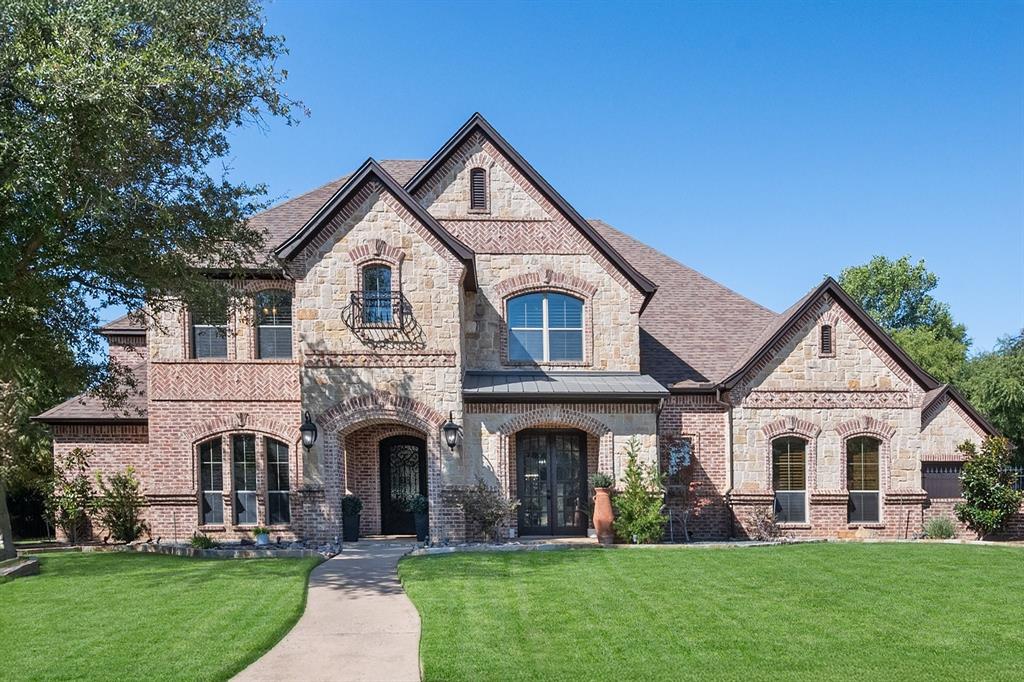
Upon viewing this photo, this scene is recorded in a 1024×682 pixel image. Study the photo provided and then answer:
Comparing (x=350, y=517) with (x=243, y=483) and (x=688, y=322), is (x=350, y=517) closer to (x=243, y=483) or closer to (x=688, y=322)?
(x=243, y=483)

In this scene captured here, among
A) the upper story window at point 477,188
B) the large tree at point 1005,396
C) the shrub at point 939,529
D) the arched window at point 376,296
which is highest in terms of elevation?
the upper story window at point 477,188

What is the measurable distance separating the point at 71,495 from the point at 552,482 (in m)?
11.3

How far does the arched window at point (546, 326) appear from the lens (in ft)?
61.0

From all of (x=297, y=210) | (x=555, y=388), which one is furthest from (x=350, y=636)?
(x=297, y=210)

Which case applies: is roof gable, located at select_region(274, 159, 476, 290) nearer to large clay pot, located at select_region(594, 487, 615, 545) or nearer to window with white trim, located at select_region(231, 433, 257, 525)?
window with white trim, located at select_region(231, 433, 257, 525)

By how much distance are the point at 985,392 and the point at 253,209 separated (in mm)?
29253

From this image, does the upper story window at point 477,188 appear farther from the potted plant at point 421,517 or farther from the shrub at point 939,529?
the shrub at point 939,529

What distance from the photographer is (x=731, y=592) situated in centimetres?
1105

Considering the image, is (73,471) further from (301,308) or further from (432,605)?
(432,605)

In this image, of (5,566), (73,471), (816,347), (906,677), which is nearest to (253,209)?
(5,566)

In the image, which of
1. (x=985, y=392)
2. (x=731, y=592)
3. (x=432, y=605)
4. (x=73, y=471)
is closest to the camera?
(x=432, y=605)

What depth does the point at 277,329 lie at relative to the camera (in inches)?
701

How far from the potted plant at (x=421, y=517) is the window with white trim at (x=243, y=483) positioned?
153 inches

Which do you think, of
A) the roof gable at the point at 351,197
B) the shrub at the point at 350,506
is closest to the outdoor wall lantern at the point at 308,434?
the shrub at the point at 350,506
